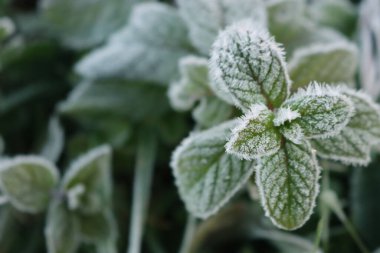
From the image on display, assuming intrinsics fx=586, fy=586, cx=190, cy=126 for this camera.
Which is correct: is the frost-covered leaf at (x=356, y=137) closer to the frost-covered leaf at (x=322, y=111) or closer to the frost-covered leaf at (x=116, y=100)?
the frost-covered leaf at (x=322, y=111)

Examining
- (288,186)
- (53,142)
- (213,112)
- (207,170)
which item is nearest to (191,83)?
(213,112)

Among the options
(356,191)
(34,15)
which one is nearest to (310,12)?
(356,191)

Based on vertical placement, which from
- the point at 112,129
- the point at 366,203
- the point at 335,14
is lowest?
the point at 366,203

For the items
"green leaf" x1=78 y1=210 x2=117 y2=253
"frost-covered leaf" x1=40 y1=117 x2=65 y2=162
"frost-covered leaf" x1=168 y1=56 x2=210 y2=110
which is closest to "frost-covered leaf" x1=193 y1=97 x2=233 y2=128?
"frost-covered leaf" x1=168 y1=56 x2=210 y2=110

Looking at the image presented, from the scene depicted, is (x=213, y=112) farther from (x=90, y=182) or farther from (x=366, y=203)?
(x=366, y=203)

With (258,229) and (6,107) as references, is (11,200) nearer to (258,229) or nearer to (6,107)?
(6,107)
